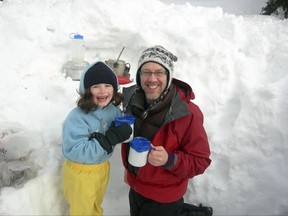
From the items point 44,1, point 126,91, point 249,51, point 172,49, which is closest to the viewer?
point 126,91

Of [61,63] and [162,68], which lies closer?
[162,68]

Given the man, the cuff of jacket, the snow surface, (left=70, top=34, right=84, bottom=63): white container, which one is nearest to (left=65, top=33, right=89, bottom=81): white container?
(left=70, top=34, right=84, bottom=63): white container

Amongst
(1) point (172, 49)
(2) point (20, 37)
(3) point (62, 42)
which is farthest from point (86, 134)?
(2) point (20, 37)

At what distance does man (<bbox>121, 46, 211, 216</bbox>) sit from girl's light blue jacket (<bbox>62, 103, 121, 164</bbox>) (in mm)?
236

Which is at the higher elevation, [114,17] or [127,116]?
[114,17]

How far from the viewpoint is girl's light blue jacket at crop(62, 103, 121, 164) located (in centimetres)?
213

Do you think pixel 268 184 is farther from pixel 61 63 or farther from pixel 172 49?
pixel 61 63

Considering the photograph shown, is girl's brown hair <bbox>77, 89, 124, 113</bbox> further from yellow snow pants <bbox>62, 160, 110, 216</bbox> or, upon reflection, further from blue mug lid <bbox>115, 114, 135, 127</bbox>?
yellow snow pants <bbox>62, 160, 110, 216</bbox>

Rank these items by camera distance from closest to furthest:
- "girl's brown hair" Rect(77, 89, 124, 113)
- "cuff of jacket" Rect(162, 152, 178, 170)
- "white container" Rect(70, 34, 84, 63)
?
Result: "cuff of jacket" Rect(162, 152, 178, 170) < "girl's brown hair" Rect(77, 89, 124, 113) < "white container" Rect(70, 34, 84, 63)

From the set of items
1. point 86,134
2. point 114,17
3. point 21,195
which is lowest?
point 21,195

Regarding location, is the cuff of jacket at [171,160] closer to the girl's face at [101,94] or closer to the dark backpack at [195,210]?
the girl's face at [101,94]

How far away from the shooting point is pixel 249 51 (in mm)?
3791

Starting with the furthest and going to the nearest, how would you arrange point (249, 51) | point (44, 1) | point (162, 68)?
point (44, 1)
point (249, 51)
point (162, 68)

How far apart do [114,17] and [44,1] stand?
1.81 metres
